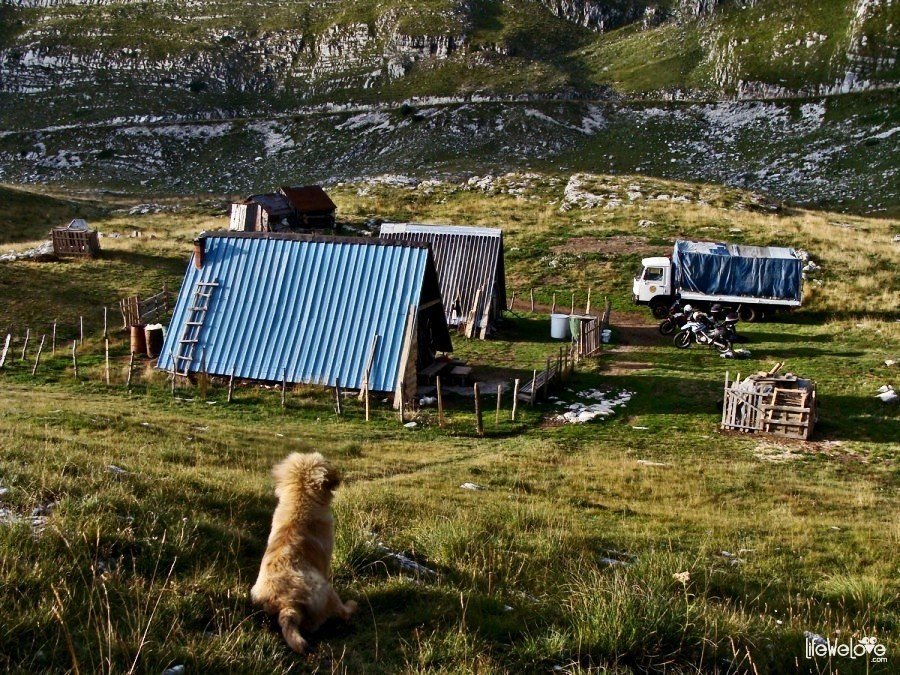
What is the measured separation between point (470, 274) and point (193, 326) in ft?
41.1

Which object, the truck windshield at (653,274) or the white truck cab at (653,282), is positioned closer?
Result: the white truck cab at (653,282)

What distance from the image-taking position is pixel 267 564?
5.08 m

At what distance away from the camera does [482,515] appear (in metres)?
8.94

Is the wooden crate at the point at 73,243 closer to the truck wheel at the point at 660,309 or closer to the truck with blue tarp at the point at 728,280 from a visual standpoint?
the truck with blue tarp at the point at 728,280

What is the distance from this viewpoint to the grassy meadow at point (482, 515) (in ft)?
15.9

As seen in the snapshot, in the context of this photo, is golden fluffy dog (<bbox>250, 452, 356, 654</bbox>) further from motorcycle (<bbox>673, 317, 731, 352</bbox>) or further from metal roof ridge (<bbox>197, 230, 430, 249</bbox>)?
motorcycle (<bbox>673, 317, 731, 352</bbox>)

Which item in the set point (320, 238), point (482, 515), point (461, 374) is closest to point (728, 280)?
point (461, 374)

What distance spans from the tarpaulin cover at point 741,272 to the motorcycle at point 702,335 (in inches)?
173

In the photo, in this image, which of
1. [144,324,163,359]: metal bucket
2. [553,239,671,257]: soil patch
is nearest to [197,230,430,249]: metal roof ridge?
[144,324,163,359]: metal bucket

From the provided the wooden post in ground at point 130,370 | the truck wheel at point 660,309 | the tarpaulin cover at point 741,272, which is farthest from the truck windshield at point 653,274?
the wooden post in ground at point 130,370

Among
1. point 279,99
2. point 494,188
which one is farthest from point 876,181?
point 279,99

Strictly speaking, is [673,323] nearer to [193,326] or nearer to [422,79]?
[193,326]

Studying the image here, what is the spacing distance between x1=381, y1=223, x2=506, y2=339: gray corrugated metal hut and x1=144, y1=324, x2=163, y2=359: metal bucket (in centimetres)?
1020

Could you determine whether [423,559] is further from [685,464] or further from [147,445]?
[685,464]
